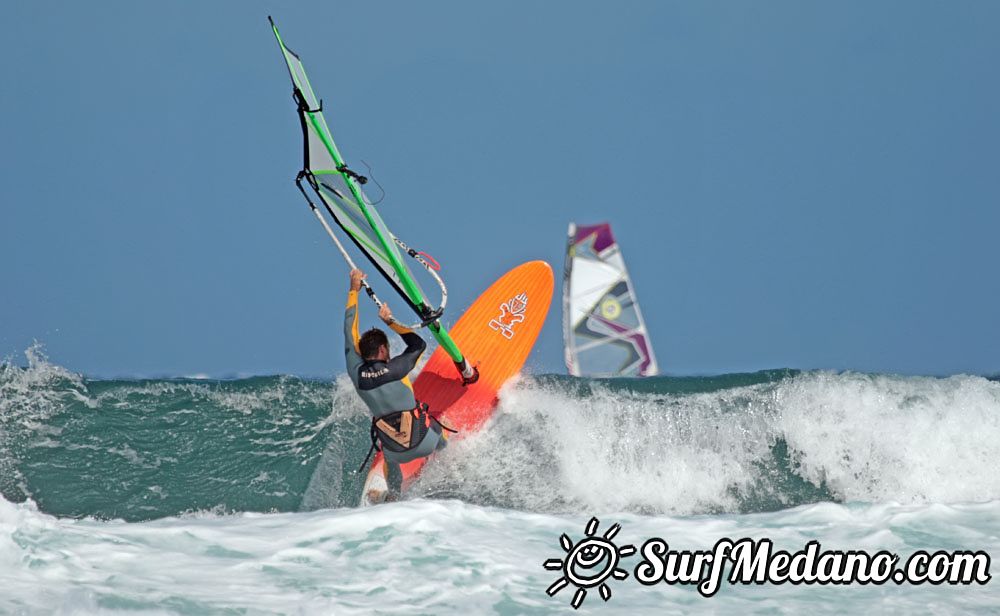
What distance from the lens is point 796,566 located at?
4.70 meters

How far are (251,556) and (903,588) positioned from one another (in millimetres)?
2887

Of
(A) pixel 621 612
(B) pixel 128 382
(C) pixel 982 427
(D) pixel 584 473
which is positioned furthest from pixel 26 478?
(C) pixel 982 427

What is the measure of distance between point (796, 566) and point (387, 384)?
216cm

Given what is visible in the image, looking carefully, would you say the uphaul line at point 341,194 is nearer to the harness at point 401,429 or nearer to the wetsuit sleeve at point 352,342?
the wetsuit sleeve at point 352,342

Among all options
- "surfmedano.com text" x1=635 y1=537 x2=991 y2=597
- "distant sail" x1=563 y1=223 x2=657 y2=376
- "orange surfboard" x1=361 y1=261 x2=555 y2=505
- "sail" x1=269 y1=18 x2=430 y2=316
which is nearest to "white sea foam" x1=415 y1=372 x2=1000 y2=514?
"orange surfboard" x1=361 y1=261 x2=555 y2=505

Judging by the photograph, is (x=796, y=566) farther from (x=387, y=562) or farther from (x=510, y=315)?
(x=510, y=315)

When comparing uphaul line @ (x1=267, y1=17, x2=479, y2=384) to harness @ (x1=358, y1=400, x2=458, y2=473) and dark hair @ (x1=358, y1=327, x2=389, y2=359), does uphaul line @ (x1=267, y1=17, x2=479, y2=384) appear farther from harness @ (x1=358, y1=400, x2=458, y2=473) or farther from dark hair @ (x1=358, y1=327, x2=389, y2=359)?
harness @ (x1=358, y1=400, x2=458, y2=473)

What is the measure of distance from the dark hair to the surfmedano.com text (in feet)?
5.34

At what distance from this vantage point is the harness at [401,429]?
5047 mm

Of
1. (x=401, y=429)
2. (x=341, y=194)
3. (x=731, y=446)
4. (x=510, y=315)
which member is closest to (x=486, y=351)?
(x=510, y=315)

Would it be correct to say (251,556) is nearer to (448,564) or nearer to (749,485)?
(448,564)

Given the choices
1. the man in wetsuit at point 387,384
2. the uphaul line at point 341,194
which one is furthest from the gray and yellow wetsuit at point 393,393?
the uphaul line at point 341,194

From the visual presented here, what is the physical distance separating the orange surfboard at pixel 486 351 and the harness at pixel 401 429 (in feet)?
0.69

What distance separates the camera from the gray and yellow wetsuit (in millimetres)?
4926
